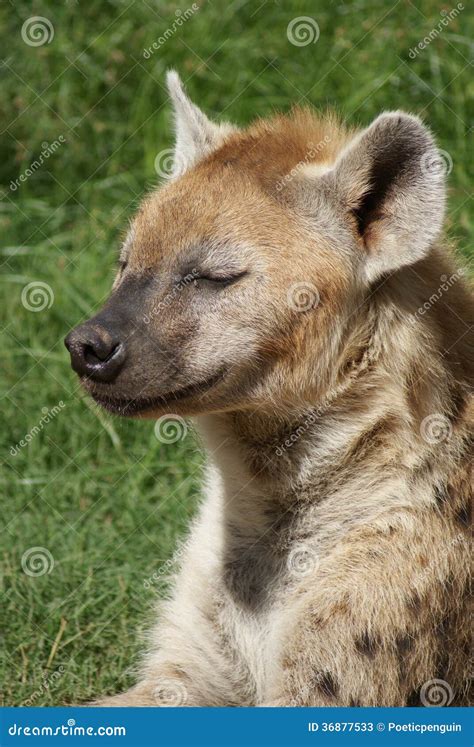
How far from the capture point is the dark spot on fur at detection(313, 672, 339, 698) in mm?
3785

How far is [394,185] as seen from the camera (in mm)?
3873

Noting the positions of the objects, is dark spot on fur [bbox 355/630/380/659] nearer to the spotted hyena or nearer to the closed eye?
the spotted hyena

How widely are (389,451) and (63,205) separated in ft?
14.0

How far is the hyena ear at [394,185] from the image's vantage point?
378 centimetres

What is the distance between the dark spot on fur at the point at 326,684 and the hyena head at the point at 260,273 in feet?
2.82

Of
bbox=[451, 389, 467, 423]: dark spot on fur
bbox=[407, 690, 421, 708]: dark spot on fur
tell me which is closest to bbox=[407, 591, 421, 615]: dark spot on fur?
bbox=[407, 690, 421, 708]: dark spot on fur

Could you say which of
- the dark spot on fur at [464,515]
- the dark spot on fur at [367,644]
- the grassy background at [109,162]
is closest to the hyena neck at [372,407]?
the dark spot on fur at [464,515]

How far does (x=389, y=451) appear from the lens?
3.89m

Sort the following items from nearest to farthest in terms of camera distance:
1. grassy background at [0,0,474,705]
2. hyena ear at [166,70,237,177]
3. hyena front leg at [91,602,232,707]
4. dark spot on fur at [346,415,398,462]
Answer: dark spot on fur at [346,415,398,462] → hyena front leg at [91,602,232,707] → hyena ear at [166,70,237,177] → grassy background at [0,0,474,705]

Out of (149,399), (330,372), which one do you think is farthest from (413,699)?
(149,399)

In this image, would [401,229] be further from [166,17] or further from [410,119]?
[166,17]

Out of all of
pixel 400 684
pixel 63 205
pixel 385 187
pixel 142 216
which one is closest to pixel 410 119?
pixel 385 187

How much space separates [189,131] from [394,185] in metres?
0.98

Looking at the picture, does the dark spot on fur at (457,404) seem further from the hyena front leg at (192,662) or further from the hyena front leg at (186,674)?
the hyena front leg at (186,674)
